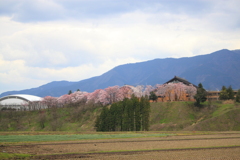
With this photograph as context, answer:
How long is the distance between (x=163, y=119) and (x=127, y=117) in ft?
73.8

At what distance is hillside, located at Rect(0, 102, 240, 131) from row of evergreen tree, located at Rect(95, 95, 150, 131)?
11.6m

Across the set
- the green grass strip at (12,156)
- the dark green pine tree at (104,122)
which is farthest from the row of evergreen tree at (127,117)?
the green grass strip at (12,156)

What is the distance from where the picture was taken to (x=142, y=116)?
70.2 meters

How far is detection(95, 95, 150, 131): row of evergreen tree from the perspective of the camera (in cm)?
7012

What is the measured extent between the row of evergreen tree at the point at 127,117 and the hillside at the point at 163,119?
11.6 m

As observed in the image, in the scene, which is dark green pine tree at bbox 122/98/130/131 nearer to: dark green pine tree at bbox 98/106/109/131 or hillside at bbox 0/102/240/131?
dark green pine tree at bbox 98/106/109/131

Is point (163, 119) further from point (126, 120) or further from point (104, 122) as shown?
point (104, 122)

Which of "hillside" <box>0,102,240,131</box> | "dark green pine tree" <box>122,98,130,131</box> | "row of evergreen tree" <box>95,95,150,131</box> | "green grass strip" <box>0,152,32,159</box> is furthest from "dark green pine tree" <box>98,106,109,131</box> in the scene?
"green grass strip" <box>0,152,32,159</box>

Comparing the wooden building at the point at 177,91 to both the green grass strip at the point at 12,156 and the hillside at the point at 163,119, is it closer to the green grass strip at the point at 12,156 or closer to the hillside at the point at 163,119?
the hillside at the point at 163,119

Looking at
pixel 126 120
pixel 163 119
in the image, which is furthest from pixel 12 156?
pixel 163 119

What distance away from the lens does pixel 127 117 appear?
232 ft

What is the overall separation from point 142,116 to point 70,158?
45.8 metres

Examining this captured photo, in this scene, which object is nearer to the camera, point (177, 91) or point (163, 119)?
point (163, 119)

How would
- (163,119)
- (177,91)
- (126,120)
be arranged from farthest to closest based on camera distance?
(177,91) < (163,119) < (126,120)
